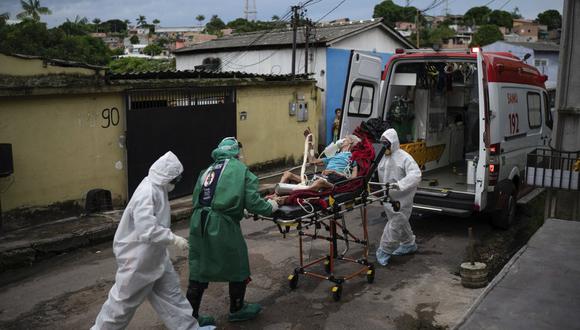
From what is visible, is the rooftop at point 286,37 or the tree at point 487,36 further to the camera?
the tree at point 487,36

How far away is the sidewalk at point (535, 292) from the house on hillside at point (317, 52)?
991 cm

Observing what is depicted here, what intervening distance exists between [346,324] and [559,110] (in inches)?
168

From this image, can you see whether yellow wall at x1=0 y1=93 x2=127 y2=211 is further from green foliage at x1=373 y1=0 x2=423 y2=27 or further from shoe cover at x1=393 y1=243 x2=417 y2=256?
green foliage at x1=373 y1=0 x2=423 y2=27

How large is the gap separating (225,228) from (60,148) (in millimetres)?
5354

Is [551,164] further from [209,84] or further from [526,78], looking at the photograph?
[209,84]

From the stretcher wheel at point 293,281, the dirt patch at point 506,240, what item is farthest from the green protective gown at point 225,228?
A: the dirt patch at point 506,240

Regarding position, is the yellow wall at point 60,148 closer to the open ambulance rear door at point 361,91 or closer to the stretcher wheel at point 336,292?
the open ambulance rear door at point 361,91

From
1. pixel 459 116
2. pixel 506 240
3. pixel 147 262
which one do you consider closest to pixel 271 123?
pixel 459 116

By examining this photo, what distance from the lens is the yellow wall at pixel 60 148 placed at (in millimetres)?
8586

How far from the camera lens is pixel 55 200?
9.20 meters

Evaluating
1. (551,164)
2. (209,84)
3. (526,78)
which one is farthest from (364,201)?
(209,84)

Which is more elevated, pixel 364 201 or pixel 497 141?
pixel 497 141

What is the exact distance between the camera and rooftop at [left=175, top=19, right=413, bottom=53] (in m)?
18.6

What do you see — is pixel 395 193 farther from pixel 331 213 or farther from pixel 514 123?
pixel 514 123
